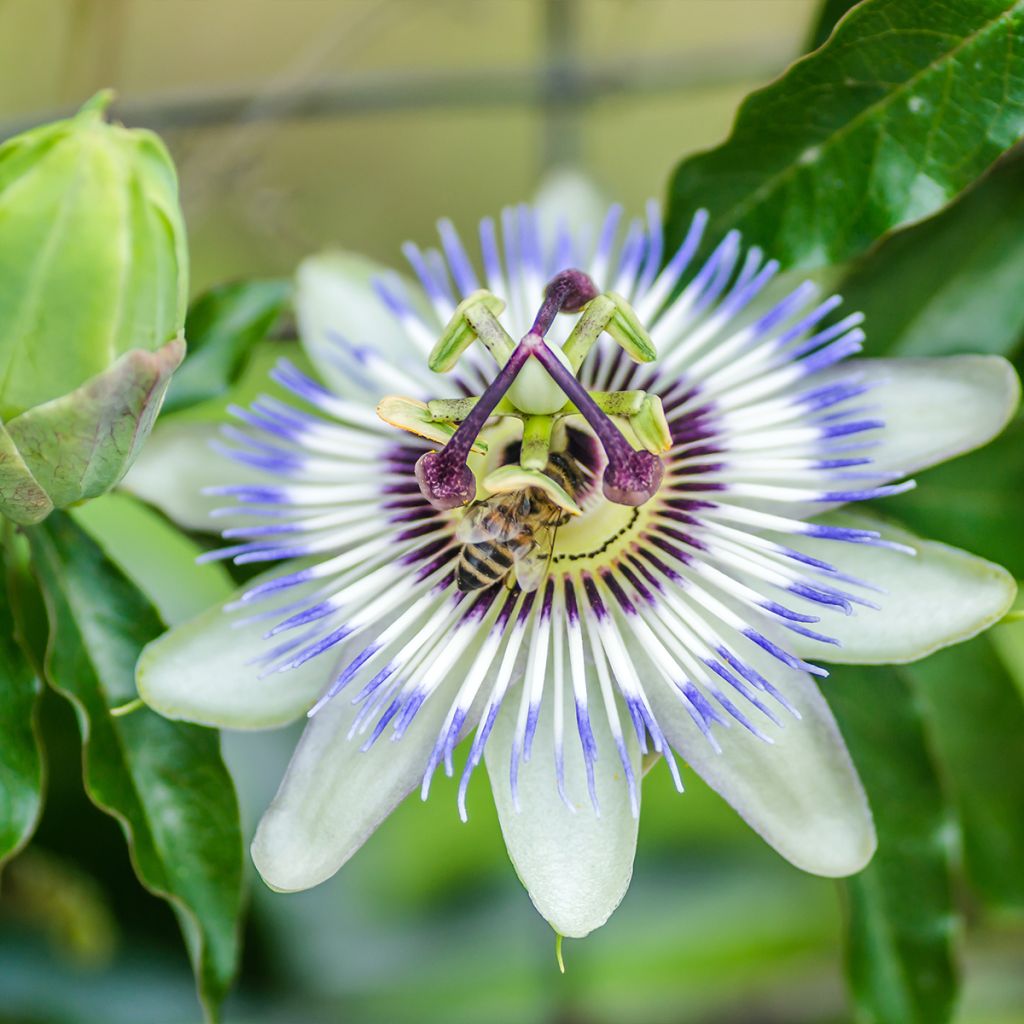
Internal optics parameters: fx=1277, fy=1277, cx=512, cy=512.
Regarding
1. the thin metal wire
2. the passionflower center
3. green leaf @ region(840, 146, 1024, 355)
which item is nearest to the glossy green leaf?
green leaf @ region(840, 146, 1024, 355)

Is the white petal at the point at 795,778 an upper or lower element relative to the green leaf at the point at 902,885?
upper

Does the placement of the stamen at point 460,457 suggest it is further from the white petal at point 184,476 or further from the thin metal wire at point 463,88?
the thin metal wire at point 463,88

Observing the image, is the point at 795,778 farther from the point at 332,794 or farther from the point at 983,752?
the point at 983,752

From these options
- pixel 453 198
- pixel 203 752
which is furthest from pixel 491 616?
pixel 453 198

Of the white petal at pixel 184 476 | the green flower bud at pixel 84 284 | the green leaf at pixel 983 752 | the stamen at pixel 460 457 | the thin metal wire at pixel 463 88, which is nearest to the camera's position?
the green flower bud at pixel 84 284

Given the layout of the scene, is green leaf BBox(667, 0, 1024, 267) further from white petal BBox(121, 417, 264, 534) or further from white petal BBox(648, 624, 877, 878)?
white petal BBox(121, 417, 264, 534)

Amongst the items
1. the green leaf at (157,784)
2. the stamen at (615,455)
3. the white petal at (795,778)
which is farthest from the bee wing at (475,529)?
the green leaf at (157,784)
